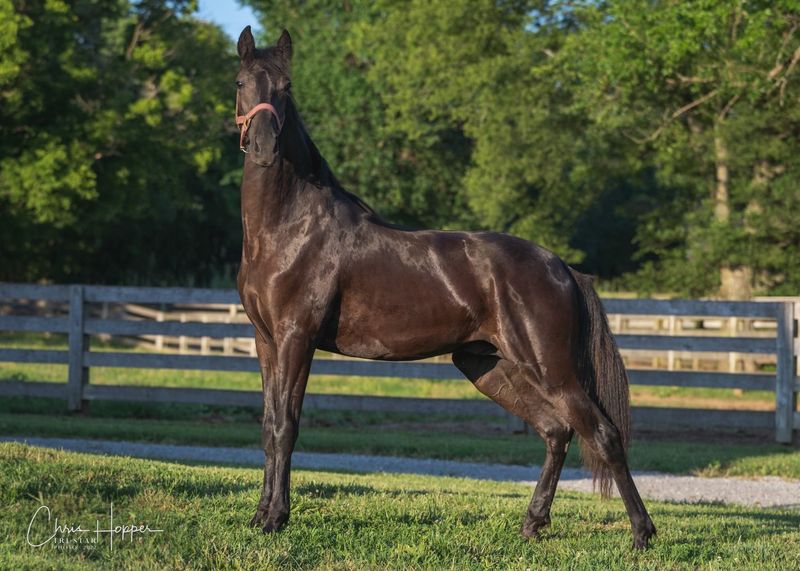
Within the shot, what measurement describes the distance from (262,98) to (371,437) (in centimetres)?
813

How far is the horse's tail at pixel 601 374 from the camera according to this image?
6617 millimetres

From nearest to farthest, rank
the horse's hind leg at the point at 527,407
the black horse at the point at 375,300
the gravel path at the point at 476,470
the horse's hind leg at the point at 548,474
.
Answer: the black horse at the point at 375,300 → the horse's hind leg at the point at 548,474 → the horse's hind leg at the point at 527,407 → the gravel path at the point at 476,470

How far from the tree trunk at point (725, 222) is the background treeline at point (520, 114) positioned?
0.06 m

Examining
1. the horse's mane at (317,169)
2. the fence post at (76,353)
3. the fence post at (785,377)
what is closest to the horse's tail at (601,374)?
the horse's mane at (317,169)

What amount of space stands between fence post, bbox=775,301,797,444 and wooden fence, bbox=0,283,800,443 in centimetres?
1

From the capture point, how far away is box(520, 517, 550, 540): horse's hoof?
21.5 ft

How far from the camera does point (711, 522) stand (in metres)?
7.38

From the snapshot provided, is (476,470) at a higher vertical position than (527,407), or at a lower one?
lower

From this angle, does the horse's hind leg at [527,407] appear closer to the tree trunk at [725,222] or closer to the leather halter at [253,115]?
the leather halter at [253,115]

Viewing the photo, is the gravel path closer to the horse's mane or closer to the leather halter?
the horse's mane

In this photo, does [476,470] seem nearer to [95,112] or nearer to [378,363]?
[378,363]

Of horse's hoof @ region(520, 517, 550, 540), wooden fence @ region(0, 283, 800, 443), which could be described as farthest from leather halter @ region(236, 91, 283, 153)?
wooden fence @ region(0, 283, 800, 443)

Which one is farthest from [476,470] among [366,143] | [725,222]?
[366,143]

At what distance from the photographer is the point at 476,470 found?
11.7 meters
